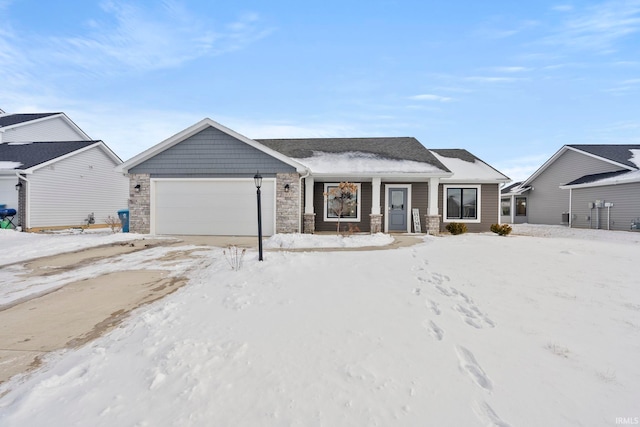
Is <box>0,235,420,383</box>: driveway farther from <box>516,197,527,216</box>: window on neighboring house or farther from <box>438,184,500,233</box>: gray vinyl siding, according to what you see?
<box>516,197,527,216</box>: window on neighboring house

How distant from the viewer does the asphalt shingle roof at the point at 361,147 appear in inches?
580

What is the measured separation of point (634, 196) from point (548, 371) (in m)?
20.3

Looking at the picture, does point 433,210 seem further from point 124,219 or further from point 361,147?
point 124,219

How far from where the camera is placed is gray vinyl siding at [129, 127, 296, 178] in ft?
41.2

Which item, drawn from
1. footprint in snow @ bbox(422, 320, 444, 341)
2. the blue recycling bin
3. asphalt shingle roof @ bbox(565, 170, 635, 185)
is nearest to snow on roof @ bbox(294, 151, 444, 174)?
the blue recycling bin

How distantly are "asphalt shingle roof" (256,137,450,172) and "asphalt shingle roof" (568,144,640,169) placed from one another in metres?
13.1

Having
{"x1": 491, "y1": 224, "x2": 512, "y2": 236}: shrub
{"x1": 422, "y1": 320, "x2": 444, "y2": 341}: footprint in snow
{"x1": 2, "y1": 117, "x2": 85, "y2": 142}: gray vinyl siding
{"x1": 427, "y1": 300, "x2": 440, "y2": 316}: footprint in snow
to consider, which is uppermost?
{"x1": 2, "y1": 117, "x2": 85, "y2": 142}: gray vinyl siding

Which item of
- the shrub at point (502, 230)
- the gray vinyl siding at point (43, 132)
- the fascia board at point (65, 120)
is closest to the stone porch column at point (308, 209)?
the shrub at point (502, 230)

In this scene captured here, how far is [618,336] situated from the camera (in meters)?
3.38

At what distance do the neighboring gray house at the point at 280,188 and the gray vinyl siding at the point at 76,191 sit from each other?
181 inches

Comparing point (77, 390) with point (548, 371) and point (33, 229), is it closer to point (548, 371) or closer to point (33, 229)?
point (548, 371)

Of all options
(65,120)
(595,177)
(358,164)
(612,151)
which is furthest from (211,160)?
(612,151)

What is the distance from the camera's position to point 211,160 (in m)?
12.6

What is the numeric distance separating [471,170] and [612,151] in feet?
41.6
